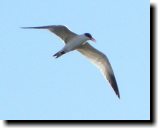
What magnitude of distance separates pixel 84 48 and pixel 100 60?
18.0 inches

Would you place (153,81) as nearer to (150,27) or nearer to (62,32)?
(150,27)

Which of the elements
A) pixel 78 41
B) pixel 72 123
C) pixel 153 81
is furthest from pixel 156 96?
pixel 78 41

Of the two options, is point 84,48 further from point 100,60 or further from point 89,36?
point 100,60

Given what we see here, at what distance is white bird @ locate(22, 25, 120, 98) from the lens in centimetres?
982

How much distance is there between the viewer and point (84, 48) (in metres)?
10.5

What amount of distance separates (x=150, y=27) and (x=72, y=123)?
2099 mm

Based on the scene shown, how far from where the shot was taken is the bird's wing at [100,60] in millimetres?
9914

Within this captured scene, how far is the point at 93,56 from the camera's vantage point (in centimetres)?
1040

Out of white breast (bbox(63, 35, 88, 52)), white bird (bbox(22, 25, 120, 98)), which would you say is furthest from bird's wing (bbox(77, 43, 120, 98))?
white breast (bbox(63, 35, 88, 52))

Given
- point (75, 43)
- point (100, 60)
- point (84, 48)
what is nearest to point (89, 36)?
point (84, 48)

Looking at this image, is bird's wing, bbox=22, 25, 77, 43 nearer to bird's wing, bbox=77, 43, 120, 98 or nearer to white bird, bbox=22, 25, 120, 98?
white bird, bbox=22, 25, 120, 98

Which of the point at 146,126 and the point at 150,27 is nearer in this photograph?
the point at 146,126

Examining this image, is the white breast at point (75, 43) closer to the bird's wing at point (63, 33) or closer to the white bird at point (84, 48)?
the white bird at point (84, 48)

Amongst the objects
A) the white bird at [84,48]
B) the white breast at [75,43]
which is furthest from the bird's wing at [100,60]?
the white breast at [75,43]
